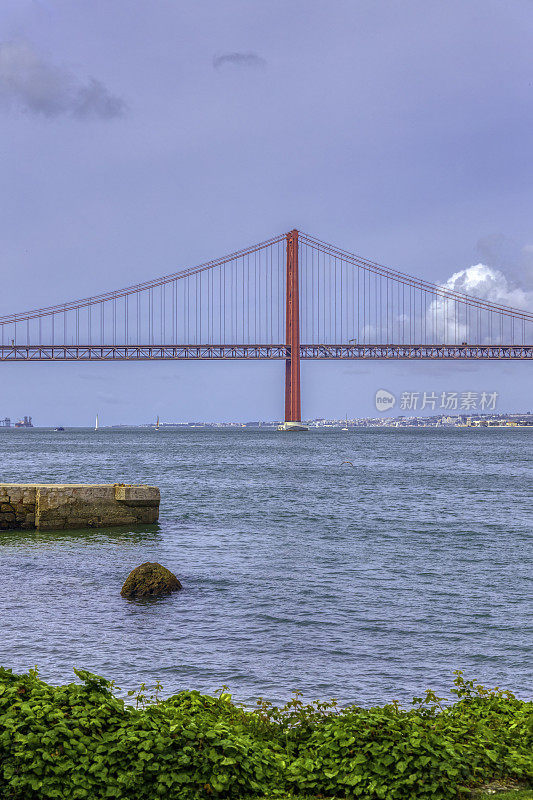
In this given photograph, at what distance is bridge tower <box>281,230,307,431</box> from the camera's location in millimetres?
77562

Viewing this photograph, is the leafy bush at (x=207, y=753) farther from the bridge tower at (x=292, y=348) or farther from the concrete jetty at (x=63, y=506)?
the bridge tower at (x=292, y=348)

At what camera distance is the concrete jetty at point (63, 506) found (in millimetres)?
15328

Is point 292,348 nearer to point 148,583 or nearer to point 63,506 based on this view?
point 63,506

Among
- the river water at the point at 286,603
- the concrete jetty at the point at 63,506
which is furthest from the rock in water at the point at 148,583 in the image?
the concrete jetty at the point at 63,506

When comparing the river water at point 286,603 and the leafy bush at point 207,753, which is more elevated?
the leafy bush at point 207,753

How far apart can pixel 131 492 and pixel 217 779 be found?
12.7 metres

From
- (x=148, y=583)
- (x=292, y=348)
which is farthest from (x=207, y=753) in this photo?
(x=292, y=348)

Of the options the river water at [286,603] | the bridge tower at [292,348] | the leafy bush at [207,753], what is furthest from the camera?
the bridge tower at [292,348]

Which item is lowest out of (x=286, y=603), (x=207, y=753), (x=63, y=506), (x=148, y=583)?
(x=286, y=603)

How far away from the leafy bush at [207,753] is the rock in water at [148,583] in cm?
511

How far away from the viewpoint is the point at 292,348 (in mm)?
77312

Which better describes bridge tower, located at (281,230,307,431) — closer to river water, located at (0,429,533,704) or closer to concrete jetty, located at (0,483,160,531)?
river water, located at (0,429,533,704)

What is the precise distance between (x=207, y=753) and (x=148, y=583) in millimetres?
5924

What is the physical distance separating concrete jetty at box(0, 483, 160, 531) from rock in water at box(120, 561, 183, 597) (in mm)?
6075
